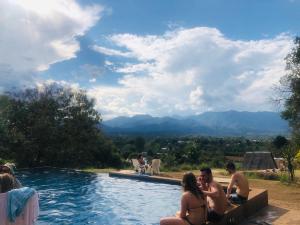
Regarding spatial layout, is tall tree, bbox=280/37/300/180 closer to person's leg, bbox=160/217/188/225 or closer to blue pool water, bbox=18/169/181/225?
blue pool water, bbox=18/169/181/225

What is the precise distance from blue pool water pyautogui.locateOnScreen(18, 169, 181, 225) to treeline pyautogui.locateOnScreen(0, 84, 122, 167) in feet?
21.7

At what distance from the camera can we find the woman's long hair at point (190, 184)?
20.7ft

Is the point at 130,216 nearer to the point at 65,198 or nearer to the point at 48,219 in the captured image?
the point at 48,219

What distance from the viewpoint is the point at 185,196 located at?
6.40 metres

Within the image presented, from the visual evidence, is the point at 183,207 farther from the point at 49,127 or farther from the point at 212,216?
the point at 49,127

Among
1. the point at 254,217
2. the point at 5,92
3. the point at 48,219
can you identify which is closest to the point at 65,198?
the point at 48,219

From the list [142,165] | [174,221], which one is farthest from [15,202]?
[142,165]

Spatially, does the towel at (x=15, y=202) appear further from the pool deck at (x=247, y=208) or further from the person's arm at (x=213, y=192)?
the pool deck at (x=247, y=208)

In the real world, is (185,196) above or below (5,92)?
below

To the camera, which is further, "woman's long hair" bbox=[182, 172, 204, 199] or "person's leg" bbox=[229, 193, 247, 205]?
"person's leg" bbox=[229, 193, 247, 205]

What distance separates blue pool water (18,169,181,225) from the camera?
11570 millimetres

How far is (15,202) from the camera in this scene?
5820 millimetres

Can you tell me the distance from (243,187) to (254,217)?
33.4 inches

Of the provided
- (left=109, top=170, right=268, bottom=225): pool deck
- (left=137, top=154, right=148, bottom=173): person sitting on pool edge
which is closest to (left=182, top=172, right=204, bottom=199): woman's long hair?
(left=109, top=170, right=268, bottom=225): pool deck
